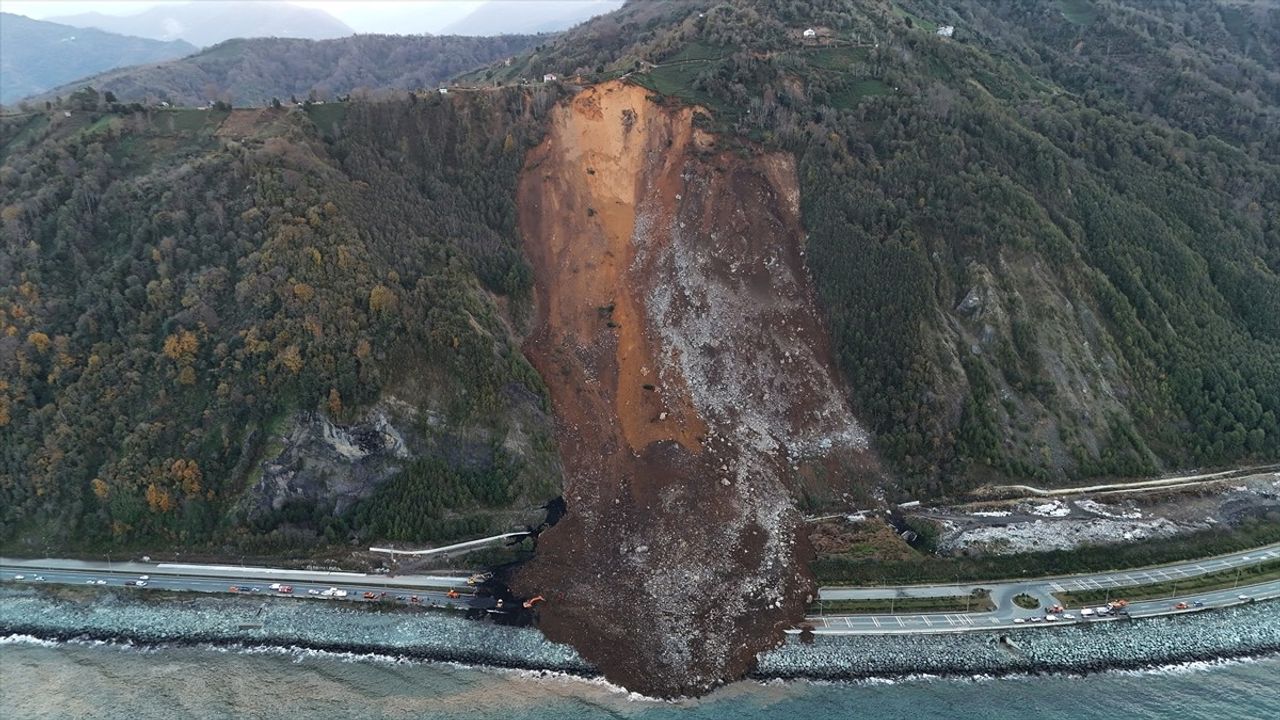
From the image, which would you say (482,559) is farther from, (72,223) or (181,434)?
(72,223)

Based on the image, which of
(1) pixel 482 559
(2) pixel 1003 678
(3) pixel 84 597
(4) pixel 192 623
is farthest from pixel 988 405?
(3) pixel 84 597

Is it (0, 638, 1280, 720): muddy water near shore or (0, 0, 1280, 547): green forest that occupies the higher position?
(0, 0, 1280, 547): green forest

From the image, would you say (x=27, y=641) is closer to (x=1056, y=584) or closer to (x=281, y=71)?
(x=1056, y=584)

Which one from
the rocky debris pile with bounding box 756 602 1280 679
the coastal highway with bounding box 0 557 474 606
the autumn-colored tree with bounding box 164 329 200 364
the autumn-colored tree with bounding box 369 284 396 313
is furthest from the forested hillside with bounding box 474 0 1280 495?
the autumn-colored tree with bounding box 164 329 200 364

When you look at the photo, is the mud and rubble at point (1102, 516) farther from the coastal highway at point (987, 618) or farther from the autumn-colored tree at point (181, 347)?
the autumn-colored tree at point (181, 347)

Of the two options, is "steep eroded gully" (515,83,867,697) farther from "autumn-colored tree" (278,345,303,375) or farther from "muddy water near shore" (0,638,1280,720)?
"autumn-colored tree" (278,345,303,375)

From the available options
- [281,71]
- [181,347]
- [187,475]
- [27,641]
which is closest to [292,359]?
[181,347]

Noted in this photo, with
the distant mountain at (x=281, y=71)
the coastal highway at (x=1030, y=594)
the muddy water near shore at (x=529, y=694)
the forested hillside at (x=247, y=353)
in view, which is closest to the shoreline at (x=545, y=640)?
the coastal highway at (x=1030, y=594)
